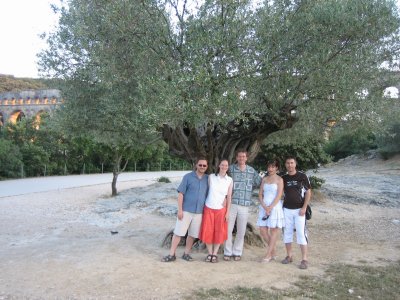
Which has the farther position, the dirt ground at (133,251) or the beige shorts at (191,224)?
the beige shorts at (191,224)

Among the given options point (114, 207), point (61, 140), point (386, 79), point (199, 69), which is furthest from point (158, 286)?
point (61, 140)

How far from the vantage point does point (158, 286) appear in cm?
601

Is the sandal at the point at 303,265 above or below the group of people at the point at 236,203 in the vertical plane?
below

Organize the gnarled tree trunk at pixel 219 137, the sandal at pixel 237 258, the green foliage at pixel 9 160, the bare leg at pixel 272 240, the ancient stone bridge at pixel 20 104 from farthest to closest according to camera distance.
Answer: the ancient stone bridge at pixel 20 104 < the green foliage at pixel 9 160 < the gnarled tree trunk at pixel 219 137 < the sandal at pixel 237 258 < the bare leg at pixel 272 240

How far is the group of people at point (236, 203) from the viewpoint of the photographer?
700 cm

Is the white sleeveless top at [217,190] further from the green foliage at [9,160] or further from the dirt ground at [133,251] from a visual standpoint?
the green foliage at [9,160]

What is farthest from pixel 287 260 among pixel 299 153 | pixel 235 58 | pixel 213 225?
pixel 299 153

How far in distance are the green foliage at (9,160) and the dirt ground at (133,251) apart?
34.3ft

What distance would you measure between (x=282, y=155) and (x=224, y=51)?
1190cm

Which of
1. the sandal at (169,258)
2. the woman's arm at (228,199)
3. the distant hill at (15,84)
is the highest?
the distant hill at (15,84)

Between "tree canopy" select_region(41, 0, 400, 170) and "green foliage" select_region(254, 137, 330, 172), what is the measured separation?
947 cm

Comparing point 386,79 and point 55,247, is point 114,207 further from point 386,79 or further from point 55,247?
point 386,79

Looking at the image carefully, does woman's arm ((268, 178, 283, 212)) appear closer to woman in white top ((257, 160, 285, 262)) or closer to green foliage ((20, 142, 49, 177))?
woman in white top ((257, 160, 285, 262))

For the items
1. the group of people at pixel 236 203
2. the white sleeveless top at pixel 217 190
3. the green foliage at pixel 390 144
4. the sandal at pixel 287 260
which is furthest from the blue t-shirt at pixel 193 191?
the green foliage at pixel 390 144
